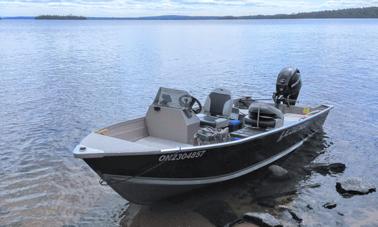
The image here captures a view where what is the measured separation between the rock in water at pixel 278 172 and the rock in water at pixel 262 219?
2.50 metres

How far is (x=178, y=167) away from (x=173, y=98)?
173 cm

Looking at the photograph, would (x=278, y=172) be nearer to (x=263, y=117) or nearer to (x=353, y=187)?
(x=263, y=117)

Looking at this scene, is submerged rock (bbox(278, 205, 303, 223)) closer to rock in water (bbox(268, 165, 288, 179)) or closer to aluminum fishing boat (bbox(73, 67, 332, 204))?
aluminum fishing boat (bbox(73, 67, 332, 204))

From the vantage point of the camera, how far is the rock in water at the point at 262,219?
303 inches

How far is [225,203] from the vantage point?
891 centimetres

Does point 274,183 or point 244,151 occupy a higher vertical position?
point 244,151

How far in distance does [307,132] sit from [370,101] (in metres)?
8.27

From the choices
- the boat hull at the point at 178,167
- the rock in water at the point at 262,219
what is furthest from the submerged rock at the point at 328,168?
the rock in water at the point at 262,219

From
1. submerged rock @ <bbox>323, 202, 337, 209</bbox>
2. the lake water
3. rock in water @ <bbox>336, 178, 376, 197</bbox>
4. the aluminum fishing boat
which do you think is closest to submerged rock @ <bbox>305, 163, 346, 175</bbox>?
the lake water

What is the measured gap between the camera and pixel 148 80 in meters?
24.2

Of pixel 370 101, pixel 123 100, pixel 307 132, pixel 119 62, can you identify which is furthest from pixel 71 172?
pixel 119 62

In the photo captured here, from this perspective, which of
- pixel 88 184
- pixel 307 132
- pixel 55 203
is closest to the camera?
pixel 55 203

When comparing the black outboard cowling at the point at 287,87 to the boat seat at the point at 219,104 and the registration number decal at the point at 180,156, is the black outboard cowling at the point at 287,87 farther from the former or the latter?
the registration number decal at the point at 180,156

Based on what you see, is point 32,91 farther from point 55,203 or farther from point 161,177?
point 161,177
